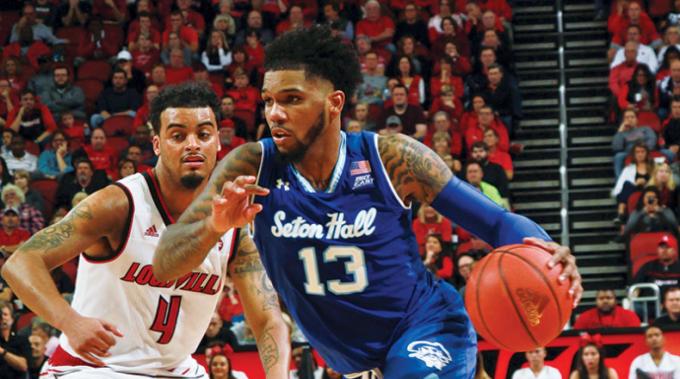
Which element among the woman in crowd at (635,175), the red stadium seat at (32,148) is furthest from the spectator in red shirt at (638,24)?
the red stadium seat at (32,148)

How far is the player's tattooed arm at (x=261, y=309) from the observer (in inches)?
203

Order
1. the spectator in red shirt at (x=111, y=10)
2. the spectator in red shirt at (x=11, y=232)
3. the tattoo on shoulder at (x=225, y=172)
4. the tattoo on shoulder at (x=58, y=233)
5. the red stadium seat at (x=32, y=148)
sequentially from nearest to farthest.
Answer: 1. the tattoo on shoulder at (x=225, y=172)
2. the tattoo on shoulder at (x=58, y=233)
3. the spectator in red shirt at (x=11, y=232)
4. the red stadium seat at (x=32, y=148)
5. the spectator in red shirt at (x=111, y=10)

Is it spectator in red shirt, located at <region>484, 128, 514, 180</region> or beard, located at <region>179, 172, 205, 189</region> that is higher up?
beard, located at <region>179, 172, 205, 189</region>

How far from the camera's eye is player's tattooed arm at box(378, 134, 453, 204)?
4414 mm

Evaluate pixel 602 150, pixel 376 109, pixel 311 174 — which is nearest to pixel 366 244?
pixel 311 174

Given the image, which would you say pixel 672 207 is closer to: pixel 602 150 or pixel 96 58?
pixel 602 150

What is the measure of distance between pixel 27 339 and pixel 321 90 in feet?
22.2

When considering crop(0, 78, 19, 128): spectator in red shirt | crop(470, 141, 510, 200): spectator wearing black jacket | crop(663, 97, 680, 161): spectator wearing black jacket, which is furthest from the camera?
crop(0, 78, 19, 128): spectator in red shirt

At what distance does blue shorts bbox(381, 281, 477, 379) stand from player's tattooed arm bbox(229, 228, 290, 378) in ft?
2.52

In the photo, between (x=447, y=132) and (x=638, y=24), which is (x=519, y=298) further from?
(x=638, y=24)

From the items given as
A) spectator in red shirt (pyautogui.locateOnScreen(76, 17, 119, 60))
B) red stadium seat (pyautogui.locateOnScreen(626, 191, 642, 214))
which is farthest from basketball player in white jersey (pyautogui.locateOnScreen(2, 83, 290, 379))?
spectator in red shirt (pyautogui.locateOnScreen(76, 17, 119, 60))

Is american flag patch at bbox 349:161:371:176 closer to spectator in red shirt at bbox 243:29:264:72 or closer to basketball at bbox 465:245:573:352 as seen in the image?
basketball at bbox 465:245:573:352

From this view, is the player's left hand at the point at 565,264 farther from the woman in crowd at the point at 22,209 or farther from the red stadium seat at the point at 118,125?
the red stadium seat at the point at 118,125

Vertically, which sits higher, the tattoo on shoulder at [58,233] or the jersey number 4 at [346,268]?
the tattoo on shoulder at [58,233]
